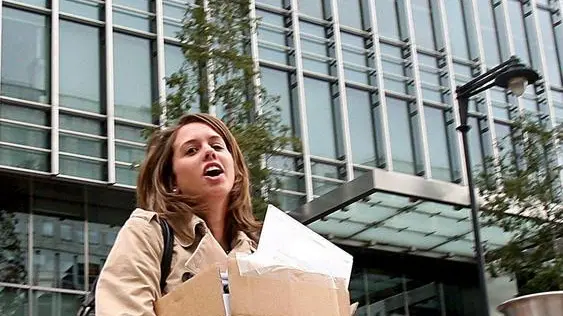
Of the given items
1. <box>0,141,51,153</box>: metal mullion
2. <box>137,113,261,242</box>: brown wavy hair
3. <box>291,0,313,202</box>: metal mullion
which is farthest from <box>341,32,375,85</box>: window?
A: <box>137,113,261,242</box>: brown wavy hair

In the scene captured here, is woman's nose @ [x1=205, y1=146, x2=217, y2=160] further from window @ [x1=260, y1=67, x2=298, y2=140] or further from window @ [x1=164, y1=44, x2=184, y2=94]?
window @ [x1=260, y1=67, x2=298, y2=140]

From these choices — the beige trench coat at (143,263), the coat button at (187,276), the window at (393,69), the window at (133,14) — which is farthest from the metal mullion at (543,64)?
the coat button at (187,276)

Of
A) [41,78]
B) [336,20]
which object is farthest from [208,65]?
[336,20]

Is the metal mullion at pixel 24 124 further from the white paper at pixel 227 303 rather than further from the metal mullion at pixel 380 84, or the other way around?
the white paper at pixel 227 303

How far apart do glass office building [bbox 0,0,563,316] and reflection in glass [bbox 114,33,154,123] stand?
28 mm

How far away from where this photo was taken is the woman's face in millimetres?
3227

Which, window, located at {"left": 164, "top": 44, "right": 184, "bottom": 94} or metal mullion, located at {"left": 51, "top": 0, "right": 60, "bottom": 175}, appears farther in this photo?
window, located at {"left": 164, "top": 44, "right": 184, "bottom": 94}

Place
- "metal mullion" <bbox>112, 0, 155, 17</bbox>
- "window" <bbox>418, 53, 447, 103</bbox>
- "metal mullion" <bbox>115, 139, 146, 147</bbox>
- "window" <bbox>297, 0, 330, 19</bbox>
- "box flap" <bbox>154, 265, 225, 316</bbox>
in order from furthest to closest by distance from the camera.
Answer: "window" <bbox>418, 53, 447, 103</bbox> → "window" <bbox>297, 0, 330, 19</bbox> → "metal mullion" <bbox>112, 0, 155, 17</bbox> → "metal mullion" <bbox>115, 139, 146, 147</bbox> → "box flap" <bbox>154, 265, 225, 316</bbox>

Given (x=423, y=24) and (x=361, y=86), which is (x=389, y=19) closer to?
(x=423, y=24)

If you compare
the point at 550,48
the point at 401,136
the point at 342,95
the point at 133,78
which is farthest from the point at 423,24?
the point at 133,78

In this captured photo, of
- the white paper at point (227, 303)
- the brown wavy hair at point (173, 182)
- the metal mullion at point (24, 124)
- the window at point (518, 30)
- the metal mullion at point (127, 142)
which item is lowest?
the white paper at point (227, 303)

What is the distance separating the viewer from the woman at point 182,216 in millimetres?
2908

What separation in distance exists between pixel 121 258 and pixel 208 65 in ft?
37.5

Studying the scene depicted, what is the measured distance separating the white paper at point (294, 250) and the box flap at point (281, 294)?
33 millimetres
